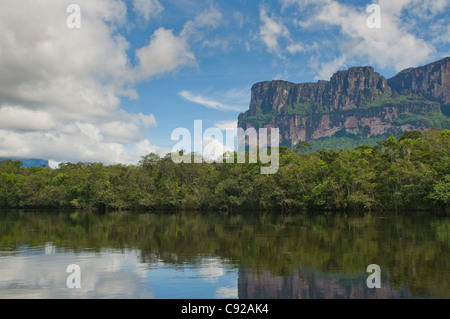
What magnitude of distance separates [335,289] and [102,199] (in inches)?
2710

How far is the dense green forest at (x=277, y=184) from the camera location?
53.7 meters

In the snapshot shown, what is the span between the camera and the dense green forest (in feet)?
176

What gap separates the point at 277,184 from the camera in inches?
2459
